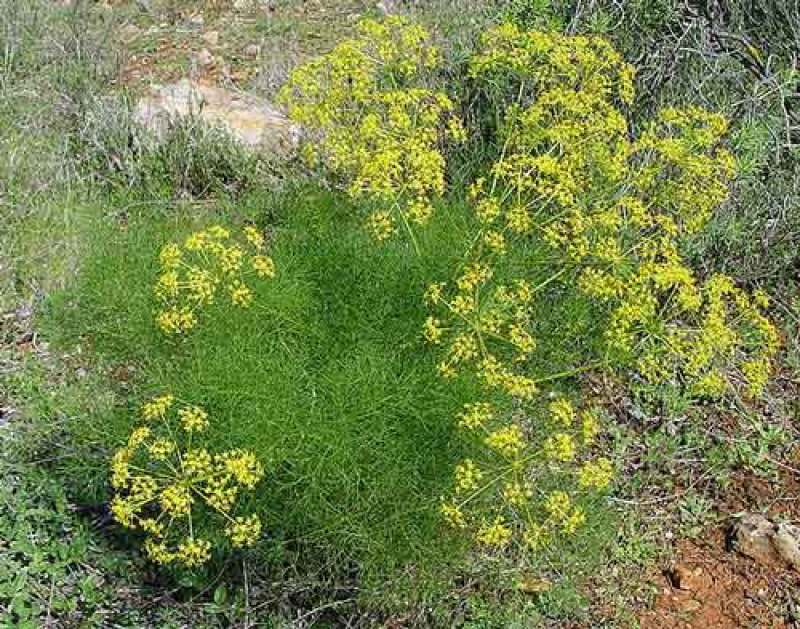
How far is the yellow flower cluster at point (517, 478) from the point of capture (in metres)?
2.65

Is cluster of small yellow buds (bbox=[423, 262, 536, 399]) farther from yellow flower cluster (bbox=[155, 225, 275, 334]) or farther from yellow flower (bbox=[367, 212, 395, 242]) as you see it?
yellow flower cluster (bbox=[155, 225, 275, 334])

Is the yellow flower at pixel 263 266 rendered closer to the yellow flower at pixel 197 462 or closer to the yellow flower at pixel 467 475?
the yellow flower at pixel 197 462

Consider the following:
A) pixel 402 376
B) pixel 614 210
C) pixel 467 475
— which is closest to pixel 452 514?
pixel 467 475

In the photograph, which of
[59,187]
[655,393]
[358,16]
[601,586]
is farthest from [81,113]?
[601,586]

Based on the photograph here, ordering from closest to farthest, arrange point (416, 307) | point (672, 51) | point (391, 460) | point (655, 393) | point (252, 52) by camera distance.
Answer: point (391, 460) → point (416, 307) → point (655, 393) → point (672, 51) → point (252, 52)

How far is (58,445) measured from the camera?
11.2ft

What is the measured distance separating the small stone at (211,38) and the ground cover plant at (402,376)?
268cm

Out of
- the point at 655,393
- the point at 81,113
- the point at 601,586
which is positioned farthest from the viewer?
the point at 81,113

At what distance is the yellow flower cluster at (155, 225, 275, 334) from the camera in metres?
2.89

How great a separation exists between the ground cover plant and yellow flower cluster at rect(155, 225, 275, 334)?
0.6 inches

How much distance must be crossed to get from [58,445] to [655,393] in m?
2.18

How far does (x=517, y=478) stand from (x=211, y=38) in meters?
4.46

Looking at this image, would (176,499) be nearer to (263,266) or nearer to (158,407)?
(158,407)

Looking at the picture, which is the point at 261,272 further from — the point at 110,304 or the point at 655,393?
the point at 655,393
